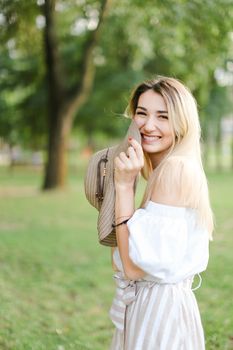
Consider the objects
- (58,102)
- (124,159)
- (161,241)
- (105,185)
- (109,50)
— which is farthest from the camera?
(109,50)

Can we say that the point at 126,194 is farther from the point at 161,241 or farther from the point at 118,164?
the point at 161,241

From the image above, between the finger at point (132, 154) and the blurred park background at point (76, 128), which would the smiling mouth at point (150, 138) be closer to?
the finger at point (132, 154)

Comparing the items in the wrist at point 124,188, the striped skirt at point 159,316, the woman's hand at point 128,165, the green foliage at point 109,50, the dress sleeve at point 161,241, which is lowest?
the striped skirt at point 159,316

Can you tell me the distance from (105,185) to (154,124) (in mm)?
332

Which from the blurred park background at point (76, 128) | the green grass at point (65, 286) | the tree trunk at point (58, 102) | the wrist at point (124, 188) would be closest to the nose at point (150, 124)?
the wrist at point (124, 188)

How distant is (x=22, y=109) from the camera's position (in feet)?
89.0

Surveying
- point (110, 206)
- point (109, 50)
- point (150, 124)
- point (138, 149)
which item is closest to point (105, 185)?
→ point (110, 206)

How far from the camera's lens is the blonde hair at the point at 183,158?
2.03 m

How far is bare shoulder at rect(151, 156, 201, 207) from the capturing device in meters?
2.02

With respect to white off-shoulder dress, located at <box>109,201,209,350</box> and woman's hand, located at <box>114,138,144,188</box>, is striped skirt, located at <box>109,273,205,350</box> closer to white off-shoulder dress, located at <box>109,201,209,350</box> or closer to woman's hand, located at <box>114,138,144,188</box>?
white off-shoulder dress, located at <box>109,201,209,350</box>

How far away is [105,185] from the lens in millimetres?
2174

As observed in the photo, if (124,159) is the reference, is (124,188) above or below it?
below

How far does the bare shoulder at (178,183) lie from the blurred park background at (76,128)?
78 centimetres

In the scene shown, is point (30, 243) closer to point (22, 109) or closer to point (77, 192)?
point (77, 192)
